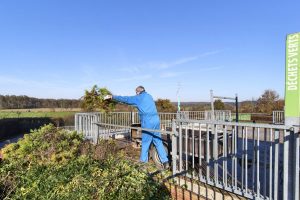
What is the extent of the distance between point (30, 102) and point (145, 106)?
5261cm

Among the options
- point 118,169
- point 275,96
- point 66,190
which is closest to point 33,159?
point 66,190

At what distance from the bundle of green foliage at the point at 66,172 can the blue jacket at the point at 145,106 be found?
3.24 feet

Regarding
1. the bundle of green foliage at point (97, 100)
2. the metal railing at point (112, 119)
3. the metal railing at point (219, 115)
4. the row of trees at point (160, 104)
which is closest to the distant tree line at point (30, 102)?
the row of trees at point (160, 104)

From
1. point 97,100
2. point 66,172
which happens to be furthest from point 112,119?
point 66,172

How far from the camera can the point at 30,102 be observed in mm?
52594

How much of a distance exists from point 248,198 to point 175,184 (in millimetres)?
1292

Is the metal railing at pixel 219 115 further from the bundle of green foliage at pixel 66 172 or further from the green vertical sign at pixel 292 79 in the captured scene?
the green vertical sign at pixel 292 79

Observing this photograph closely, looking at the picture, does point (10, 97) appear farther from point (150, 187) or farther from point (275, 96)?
point (150, 187)

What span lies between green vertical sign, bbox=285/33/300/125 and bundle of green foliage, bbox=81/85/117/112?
14.9ft

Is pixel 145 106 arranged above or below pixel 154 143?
above

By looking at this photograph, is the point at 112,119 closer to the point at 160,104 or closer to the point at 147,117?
the point at 147,117

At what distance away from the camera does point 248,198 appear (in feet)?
12.1

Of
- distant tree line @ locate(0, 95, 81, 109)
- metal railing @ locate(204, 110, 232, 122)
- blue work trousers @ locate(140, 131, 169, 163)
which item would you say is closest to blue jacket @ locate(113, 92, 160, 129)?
blue work trousers @ locate(140, 131, 169, 163)

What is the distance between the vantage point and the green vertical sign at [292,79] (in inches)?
116
